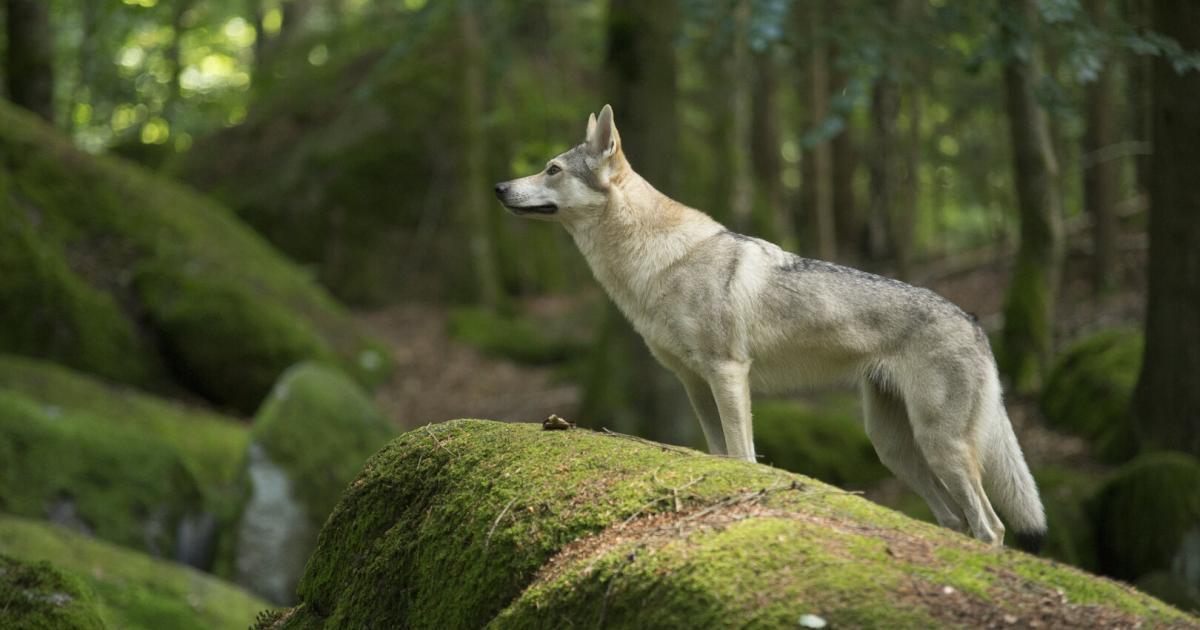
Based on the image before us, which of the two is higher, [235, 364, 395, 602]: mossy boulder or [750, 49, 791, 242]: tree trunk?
[750, 49, 791, 242]: tree trunk

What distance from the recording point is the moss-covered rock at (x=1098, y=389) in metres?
11.6

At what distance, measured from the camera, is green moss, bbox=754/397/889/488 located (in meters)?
12.0

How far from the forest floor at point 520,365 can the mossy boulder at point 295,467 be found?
163 inches

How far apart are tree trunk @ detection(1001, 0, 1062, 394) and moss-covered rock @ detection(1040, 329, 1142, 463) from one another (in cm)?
51

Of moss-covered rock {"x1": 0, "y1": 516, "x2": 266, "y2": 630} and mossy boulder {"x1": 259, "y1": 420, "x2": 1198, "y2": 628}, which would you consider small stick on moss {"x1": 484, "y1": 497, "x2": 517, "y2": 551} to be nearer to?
mossy boulder {"x1": 259, "y1": 420, "x2": 1198, "y2": 628}

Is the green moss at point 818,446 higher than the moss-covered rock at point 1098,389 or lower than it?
lower

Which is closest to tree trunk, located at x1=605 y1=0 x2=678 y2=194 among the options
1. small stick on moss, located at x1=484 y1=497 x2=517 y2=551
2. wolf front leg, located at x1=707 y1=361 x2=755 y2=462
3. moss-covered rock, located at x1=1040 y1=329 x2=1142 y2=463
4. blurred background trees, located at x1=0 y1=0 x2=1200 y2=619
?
blurred background trees, located at x1=0 y1=0 x2=1200 y2=619

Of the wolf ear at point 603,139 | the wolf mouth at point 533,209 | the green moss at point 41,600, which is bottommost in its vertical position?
the green moss at point 41,600

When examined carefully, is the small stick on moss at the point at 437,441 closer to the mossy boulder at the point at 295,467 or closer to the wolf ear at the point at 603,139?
the wolf ear at the point at 603,139

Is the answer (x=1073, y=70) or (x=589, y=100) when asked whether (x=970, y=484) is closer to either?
(x=1073, y=70)

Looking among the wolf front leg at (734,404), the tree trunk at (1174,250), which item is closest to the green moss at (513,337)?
the tree trunk at (1174,250)

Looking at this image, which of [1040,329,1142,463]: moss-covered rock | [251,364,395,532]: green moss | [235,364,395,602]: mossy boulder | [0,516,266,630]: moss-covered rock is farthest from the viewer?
[1040,329,1142,463]: moss-covered rock

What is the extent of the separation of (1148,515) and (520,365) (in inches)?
443

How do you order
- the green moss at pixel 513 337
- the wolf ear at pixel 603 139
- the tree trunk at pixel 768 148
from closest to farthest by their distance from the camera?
the wolf ear at pixel 603 139, the green moss at pixel 513 337, the tree trunk at pixel 768 148
